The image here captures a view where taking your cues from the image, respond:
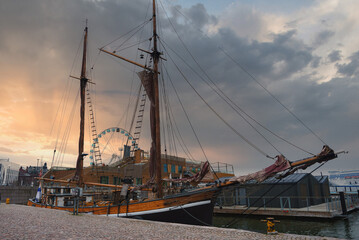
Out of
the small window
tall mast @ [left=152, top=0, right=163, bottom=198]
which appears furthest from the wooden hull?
the small window

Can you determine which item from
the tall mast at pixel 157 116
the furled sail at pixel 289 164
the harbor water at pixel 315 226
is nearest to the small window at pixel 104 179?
the harbor water at pixel 315 226

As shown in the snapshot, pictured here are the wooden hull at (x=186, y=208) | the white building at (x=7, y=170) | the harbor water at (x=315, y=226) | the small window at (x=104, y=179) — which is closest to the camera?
the wooden hull at (x=186, y=208)

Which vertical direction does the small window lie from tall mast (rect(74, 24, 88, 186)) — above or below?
below

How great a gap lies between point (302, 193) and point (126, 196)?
65.2ft

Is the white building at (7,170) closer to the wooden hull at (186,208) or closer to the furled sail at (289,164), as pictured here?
the wooden hull at (186,208)

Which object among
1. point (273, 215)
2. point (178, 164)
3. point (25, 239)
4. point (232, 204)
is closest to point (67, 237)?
point (25, 239)

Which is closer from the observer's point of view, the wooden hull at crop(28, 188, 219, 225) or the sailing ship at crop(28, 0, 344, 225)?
the sailing ship at crop(28, 0, 344, 225)

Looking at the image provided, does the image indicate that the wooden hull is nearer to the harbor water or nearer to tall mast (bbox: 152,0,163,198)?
the harbor water

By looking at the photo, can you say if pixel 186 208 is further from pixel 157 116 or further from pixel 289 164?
pixel 157 116

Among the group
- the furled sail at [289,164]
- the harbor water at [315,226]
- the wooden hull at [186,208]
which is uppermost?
the furled sail at [289,164]

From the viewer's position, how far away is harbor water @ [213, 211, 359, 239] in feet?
56.3

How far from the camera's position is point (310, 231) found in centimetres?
1772

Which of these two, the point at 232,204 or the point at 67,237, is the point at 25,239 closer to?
the point at 67,237

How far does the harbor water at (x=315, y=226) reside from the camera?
17.2 meters
